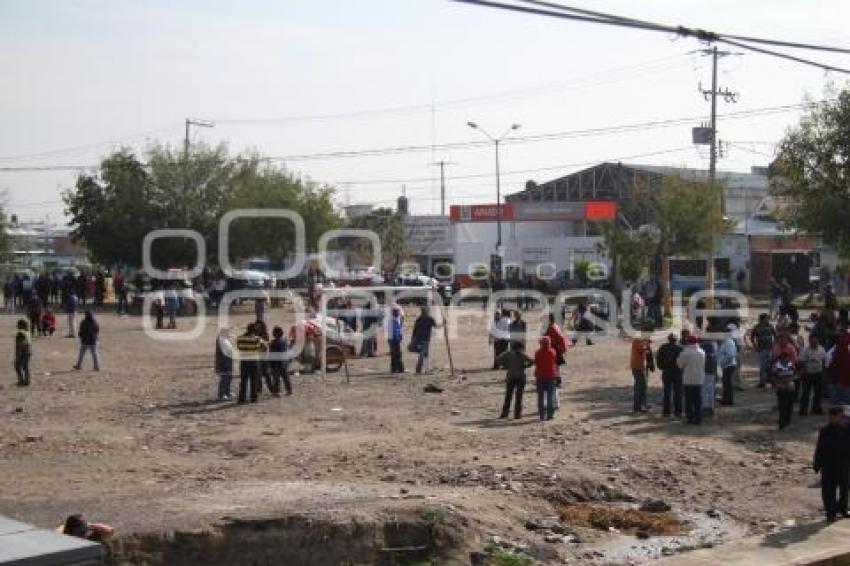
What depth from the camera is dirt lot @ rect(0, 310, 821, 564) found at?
1162cm

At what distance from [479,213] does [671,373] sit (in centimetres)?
5456

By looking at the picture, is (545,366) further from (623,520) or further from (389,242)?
(389,242)

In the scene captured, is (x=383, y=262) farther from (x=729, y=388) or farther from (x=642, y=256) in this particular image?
(x=729, y=388)

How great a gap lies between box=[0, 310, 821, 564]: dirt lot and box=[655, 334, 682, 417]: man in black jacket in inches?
15.0

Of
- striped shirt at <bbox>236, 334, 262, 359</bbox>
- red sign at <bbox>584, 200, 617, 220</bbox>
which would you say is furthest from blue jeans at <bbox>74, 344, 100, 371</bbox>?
red sign at <bbox>584, 200, 617, 220</bbox>

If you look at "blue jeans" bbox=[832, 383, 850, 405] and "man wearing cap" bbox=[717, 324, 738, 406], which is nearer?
"blue jeans" bbox=[832, 383, 850, 405]

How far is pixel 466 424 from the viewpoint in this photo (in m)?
18.5

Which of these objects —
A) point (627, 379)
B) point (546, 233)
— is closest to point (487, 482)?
point (627, 379)

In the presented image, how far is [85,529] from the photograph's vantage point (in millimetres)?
9422

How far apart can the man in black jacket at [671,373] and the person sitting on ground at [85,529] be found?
10.6 m

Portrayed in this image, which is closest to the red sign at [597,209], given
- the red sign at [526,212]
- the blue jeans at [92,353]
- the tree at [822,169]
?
the red sign at [526,212]

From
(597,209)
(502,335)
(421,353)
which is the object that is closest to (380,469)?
(421,353)

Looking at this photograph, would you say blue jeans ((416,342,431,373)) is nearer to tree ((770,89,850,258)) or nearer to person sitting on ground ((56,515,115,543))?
tree ((770,89,850,258))

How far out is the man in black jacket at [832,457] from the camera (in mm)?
13055
